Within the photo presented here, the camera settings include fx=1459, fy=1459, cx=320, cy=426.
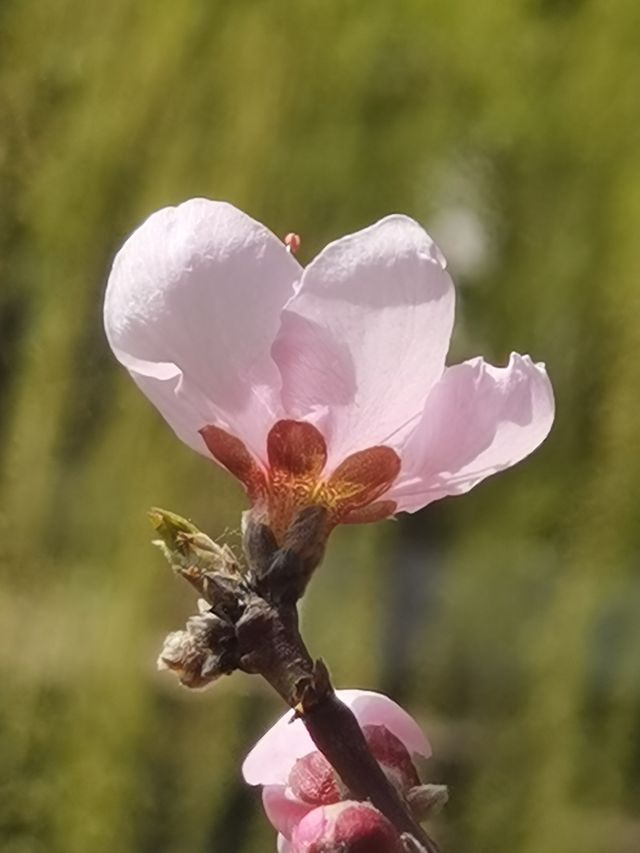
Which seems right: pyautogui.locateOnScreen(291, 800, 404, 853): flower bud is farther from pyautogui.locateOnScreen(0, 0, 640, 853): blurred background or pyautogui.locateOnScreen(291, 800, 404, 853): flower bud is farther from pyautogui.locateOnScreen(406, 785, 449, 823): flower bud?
pyautogui.locateOnScreen(0, 0, 640, 853): blurred background

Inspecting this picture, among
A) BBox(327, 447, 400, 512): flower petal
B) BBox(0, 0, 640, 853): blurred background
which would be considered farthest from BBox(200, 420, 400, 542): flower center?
BBox(0, 0, 640, 853): blurred background

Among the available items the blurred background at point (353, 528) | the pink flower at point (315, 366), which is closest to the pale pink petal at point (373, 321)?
the pink flower at point (315, 366)

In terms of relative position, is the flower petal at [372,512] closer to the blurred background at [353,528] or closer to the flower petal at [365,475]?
the flower petal at [365,475]

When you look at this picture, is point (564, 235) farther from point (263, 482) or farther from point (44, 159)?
point (263, 482)

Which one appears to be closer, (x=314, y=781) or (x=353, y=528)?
(x=314, y=781)

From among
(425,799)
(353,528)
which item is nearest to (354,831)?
(425,799)

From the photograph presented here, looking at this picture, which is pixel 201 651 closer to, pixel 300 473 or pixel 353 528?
pixel 300 473
